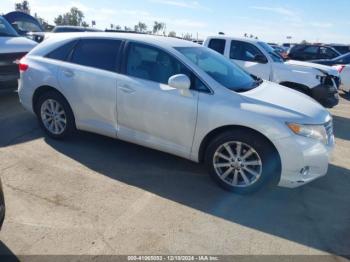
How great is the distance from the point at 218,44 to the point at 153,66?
206 inches

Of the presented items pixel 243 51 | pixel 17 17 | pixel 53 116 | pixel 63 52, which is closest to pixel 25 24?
pixel 17 17

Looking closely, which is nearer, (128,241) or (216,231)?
(128,241)

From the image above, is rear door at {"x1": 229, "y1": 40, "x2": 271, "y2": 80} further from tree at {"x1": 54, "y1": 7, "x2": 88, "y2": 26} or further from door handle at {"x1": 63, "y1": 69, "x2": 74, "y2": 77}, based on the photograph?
tree at {"x1": 54, "y1": 7, "x2": 88, "y2": 26}

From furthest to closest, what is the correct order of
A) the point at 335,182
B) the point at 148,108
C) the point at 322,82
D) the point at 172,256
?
the point at 322,82
the point at 335,182
the point at 148,108
the point at 172,256

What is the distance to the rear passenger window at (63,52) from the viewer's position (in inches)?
204

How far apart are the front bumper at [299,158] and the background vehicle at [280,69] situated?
4671 mm

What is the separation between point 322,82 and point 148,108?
5503 mm

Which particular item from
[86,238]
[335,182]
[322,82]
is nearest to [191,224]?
[86,238]

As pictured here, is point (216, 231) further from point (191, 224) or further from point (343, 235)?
point (343, 235)

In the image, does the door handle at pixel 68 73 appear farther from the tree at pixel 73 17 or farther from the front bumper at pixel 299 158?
the tree at pixel 73 17

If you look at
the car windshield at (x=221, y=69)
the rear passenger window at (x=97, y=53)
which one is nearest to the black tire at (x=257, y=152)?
the car windshield at (x=221, y=69)

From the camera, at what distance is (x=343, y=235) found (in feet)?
11.4

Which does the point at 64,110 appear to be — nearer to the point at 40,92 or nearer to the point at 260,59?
the point at 40,92

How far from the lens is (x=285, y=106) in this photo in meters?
4.02
